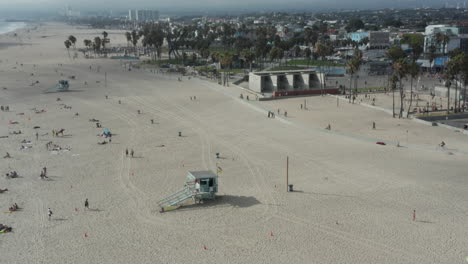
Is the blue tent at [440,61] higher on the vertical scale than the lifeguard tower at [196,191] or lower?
higher

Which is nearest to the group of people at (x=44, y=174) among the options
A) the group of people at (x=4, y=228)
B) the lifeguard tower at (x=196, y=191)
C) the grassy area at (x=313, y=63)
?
the group of people at (x=4, y=228)

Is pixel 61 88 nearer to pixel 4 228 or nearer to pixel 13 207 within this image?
pixel 13 207

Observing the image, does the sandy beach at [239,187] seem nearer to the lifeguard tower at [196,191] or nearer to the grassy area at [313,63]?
the lifeguard tower at [196,191]

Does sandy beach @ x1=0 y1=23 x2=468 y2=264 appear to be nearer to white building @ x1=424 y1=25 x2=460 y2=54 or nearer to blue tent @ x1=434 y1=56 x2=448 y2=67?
blue tent @ x1=434 y1=56 x2=448 y2=67

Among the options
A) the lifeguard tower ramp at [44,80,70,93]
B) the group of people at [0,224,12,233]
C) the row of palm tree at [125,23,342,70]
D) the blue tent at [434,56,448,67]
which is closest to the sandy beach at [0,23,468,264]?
the group of people at [0,224,12,233]

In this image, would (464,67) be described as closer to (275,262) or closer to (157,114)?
(157,114)

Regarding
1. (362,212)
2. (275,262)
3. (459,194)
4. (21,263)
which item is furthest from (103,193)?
(459,194)
